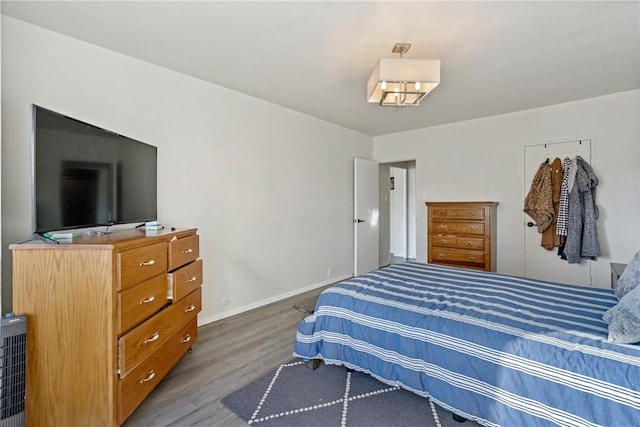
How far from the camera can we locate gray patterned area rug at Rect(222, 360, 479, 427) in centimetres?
168

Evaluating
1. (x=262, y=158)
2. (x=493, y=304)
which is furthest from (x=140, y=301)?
(x=262, y=158)

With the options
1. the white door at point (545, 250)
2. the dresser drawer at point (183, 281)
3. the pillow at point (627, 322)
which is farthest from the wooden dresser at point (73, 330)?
the white door at point (545, 250)

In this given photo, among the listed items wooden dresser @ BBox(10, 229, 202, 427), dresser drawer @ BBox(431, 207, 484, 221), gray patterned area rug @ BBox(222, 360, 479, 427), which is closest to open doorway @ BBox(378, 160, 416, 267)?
dresser drawer @ BBox(431, 207, 484, 221)

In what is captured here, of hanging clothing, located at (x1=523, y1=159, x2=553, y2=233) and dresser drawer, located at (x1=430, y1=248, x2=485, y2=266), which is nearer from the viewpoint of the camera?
hanging clothing, located at (x1=523, y1=159, x2=553, y2=233)

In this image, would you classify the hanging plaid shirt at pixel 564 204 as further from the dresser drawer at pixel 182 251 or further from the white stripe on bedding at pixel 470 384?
the dresser drawer at pixel 182 251

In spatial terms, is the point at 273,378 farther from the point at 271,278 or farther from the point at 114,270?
the point at 271,278

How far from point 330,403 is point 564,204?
3502mm

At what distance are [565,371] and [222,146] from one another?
317cm

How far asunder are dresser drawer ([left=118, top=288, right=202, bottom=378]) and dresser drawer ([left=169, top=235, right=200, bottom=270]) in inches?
10.8

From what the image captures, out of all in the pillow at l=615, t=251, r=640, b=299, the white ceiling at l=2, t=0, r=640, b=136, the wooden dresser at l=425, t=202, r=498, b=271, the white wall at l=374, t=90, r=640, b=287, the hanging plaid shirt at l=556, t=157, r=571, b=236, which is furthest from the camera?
the wooden dresser at l=425, t=202, r=498, b=271

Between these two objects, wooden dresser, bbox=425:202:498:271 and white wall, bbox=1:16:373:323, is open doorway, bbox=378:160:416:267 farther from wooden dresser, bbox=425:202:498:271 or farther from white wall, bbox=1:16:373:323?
wooden dresser, bbox=425:202:498:271

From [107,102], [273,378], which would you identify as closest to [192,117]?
[107,102]

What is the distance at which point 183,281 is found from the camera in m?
2.14

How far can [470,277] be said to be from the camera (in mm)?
2418
